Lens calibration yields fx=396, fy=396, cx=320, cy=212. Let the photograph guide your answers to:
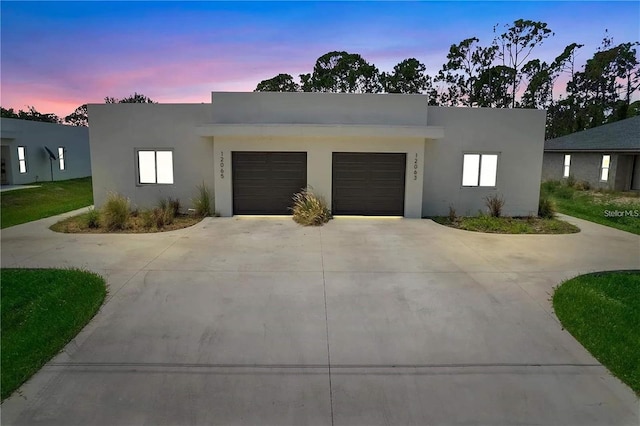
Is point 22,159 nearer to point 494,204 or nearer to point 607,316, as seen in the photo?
point 494,204

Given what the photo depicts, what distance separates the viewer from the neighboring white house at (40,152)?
21.8 meters

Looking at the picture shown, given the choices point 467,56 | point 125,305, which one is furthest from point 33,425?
point 467,56

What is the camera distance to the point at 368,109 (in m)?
12.5

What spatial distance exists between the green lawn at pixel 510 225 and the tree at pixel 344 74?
28.6 meters

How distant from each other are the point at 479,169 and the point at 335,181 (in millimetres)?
4854

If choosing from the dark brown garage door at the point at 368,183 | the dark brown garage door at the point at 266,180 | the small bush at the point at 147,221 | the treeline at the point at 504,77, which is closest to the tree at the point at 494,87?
the treeline at the point at 504,77

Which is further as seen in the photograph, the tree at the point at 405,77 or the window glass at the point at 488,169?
the tree at the point at 405,77

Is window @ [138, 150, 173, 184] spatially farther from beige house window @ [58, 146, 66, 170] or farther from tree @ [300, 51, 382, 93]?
tree @ [300, 51, 382, 93]

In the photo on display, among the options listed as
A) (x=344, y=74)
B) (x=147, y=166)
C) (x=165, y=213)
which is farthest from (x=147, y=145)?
(x=344, y=74)

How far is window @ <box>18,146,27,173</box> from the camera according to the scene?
22531mm

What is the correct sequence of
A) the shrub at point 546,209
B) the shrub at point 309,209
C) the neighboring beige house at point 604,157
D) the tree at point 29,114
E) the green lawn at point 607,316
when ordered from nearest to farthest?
the green lawn at point 607,316, the shrub at point 309,209, the shrub at point 546,209, the neighboring beige house at point 604,157, the tree at point 29,114

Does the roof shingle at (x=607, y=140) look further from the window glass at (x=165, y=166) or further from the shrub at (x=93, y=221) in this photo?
the shrub at (x=93, y=221)

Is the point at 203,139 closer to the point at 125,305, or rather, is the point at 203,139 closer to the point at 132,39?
the point at 132,39

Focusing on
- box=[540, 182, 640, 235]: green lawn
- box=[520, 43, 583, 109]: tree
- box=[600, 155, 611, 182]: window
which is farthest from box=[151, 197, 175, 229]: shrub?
box=[520, 43, 583, 109]: tree
